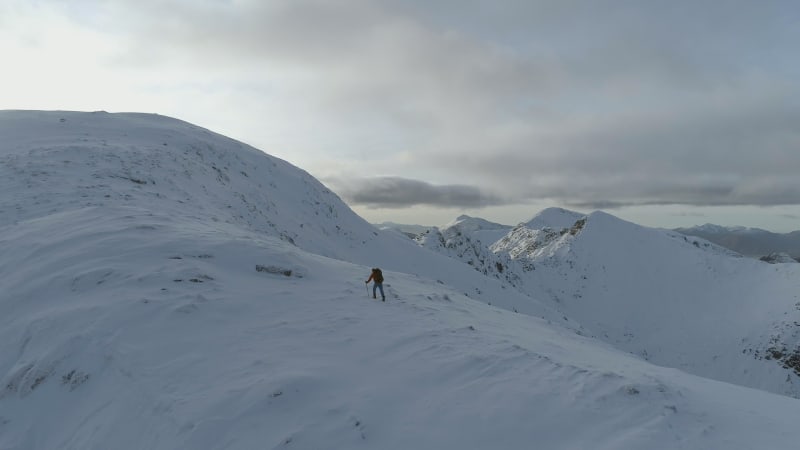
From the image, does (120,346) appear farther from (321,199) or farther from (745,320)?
(745,320)

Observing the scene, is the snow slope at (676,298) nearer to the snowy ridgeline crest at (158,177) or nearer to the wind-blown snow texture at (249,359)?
the snowy ridgeline crest at (158,177)

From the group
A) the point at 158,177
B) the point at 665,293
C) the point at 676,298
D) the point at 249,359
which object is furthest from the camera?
the point at 665,293

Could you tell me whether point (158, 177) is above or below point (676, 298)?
above

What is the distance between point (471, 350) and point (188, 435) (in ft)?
18.1

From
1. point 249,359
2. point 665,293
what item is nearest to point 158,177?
point 249,359

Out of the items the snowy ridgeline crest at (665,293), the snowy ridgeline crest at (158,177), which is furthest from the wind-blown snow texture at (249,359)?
the snowy ridgeline crest at (665,293)

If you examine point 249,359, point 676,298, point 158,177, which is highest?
point 158,177

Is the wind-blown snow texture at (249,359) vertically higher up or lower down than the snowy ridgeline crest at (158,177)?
lower down

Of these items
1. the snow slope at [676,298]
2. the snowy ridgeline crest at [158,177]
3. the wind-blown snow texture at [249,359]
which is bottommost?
the snow slope at [676,298]

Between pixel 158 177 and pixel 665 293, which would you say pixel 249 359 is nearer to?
pixel 158 177

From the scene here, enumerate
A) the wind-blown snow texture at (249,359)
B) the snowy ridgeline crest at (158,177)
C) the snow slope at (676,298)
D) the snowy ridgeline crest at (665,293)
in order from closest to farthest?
the wind-blown snow texture at (249,359) → the snowy ridgeline crest at (158,177) → the snow slope at (676,298) → the snowy ridgeline crest at (665,293)

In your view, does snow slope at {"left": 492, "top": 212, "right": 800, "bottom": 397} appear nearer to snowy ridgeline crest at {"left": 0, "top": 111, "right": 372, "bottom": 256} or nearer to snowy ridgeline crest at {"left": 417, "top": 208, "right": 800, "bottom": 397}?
snowy ridgeline crest at {"left": 417, "top": 208, "right": 800, "bottom": 397}

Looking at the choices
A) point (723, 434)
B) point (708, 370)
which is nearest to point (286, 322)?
point (723, 434)

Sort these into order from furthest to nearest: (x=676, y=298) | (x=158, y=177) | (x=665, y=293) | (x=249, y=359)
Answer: (x=665, y=293), (x=676, y=298), (x=158, y=177), (x=249, y=359)
